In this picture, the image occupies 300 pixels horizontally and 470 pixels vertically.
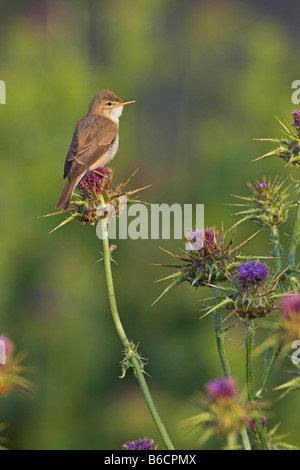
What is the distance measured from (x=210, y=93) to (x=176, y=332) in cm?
510

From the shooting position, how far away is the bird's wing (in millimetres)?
5703

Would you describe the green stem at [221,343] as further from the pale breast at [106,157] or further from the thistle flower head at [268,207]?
the pale breast at [106,157]

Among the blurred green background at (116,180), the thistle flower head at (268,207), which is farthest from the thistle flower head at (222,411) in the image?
the blurred green background at (116,180)

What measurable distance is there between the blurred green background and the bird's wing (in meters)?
2.96

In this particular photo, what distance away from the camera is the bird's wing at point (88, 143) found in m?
5.70

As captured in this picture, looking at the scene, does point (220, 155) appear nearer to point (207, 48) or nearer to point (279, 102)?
point (279, 102)

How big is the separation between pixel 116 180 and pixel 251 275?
23.3 ft

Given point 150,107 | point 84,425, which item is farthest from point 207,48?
point 84,425

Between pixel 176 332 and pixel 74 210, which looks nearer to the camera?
pixel 74 210

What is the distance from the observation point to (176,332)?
969 centimetres

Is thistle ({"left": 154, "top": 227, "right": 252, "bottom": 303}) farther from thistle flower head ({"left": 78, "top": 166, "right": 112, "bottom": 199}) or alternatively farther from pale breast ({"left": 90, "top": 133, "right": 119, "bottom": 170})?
pale breast ({"left": 90, "top": 133, "right": 119, "bottom": 170})

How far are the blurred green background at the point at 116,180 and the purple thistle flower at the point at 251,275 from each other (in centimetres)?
484

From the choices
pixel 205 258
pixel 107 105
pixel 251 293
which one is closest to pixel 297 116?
pixel 205 258

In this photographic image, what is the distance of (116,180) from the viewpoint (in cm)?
1066
